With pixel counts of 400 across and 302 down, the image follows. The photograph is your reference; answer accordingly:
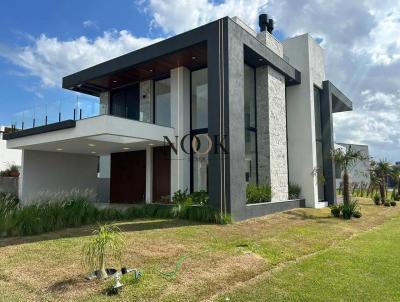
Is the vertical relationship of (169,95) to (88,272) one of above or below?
above

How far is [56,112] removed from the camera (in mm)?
17109

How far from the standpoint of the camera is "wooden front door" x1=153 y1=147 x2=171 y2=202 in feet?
57.1

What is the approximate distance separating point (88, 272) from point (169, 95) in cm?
1273

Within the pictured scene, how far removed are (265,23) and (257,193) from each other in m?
10.4

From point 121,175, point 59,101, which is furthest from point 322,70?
point 59,101

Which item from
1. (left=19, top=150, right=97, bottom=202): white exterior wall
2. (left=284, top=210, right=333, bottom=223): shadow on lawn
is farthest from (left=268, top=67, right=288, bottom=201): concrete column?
(left=19, top=150, right=97, bottom=202): white exterior wall

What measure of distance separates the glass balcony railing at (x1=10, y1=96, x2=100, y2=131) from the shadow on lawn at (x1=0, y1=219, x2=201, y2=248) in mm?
5459

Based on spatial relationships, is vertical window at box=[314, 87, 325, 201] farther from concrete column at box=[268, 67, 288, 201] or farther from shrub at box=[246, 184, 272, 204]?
shrub at box=[246, 184, 272, 204]

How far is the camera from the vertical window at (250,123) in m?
16.9

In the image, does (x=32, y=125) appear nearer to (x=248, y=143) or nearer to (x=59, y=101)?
(x=59, y=101)

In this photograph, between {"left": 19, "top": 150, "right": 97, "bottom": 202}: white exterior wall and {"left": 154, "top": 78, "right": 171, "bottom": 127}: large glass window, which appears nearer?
{"left": 154, "top": 78, "right": 171, "bottom": 127}: large glass window

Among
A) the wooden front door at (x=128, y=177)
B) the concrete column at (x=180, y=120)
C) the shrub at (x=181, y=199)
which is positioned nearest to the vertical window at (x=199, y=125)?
the concrete column at (x=180, y=120)

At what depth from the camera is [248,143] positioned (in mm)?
16891

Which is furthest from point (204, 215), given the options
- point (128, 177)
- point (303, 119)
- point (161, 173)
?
point (303, 119)
